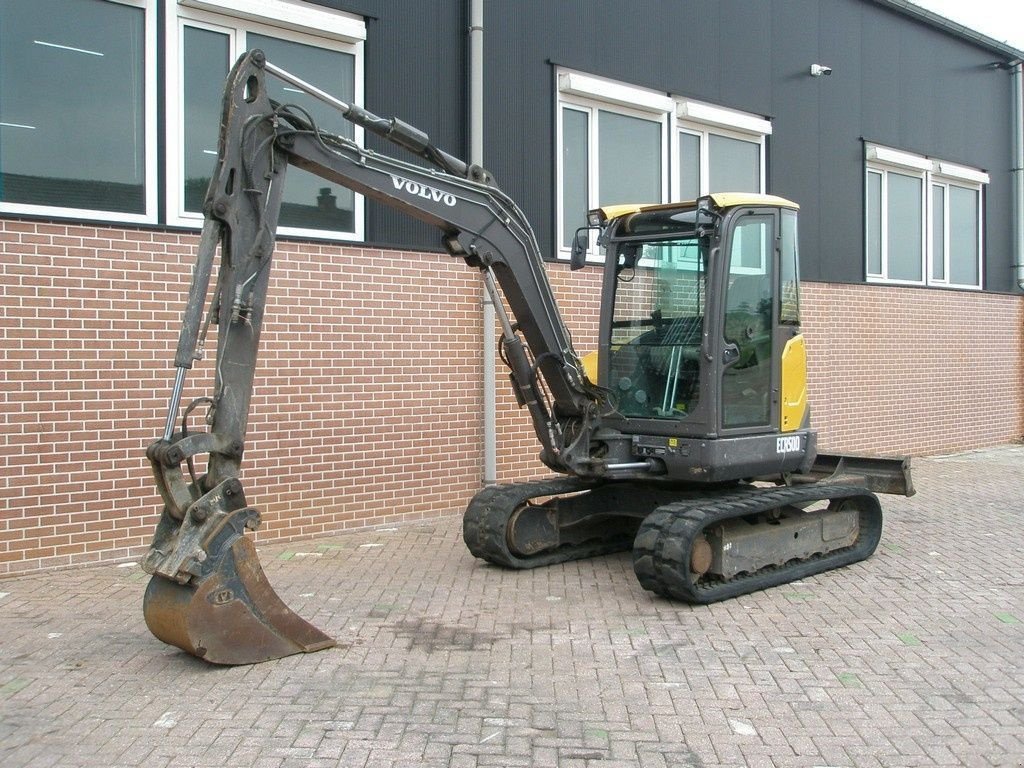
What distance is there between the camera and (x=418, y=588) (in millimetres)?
6949

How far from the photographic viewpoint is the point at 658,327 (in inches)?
294

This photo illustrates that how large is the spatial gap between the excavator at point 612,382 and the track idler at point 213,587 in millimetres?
15

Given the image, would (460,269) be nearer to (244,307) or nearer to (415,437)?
(415,437)

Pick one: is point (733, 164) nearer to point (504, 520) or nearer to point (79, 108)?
point (504, 520)

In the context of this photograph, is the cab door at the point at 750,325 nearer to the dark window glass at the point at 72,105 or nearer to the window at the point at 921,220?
the dark window glass at the point at 72,105

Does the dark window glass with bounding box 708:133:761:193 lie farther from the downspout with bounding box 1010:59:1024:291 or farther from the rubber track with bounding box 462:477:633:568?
the downspout with bounding box 1010:59:1024:291

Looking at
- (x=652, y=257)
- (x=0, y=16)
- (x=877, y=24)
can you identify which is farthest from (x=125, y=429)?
(x=877, y=24)

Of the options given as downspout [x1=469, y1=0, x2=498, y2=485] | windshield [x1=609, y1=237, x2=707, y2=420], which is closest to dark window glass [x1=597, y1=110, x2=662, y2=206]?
downspout [x1=469, y1=0, x2=498, y2=485]

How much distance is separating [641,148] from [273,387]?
17.7ft

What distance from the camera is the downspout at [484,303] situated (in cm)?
940

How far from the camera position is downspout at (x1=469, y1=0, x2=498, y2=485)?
9.40m

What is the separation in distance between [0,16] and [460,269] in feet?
→ 14.2

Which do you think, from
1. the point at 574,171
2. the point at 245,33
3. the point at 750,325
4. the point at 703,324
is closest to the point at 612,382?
the point at 703,324

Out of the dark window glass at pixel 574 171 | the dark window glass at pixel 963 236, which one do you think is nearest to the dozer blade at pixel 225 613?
the dark window glass at pixel 574 171
